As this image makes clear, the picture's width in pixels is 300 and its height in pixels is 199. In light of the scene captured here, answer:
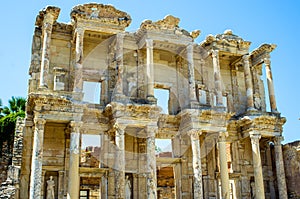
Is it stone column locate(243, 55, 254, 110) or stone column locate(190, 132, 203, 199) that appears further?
stone column locate(243, 55, 254, 110)

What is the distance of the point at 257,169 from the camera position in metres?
17.3

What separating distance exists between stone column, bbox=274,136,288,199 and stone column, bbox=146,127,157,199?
6.34 metres

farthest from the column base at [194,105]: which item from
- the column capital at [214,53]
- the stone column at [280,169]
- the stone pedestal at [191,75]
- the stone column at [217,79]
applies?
the stone column at [280,169]

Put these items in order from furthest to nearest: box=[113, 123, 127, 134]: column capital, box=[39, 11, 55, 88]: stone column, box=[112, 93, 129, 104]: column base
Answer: box=[112, 93, 129, 104]: column base, box=[113, 123, 127, 134]: column capital, box=[39, 11, 55, 88]: stone column

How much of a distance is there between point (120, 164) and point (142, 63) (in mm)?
5545

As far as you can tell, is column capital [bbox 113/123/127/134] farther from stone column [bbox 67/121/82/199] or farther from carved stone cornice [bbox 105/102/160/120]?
stone column [bbox 67/121/82/199]

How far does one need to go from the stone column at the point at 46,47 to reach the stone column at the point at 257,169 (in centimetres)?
979

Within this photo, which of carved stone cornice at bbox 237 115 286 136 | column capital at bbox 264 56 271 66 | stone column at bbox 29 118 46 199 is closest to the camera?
stone column at bbox 29 118 46 199

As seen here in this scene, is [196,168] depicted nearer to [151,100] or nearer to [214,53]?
[151,100]

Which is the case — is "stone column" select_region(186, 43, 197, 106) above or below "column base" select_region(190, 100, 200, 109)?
above

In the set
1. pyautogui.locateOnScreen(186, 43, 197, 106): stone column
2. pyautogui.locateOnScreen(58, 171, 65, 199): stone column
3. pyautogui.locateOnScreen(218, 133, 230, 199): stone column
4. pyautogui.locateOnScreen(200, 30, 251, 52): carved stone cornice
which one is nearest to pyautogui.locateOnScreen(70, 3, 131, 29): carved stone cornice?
pyautogui.locateOnScreen(186, 43, 197, 106): stone column

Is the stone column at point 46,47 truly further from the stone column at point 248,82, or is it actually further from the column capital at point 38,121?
the stone column at point 248,82

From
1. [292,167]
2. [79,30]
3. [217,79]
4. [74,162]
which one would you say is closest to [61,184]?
[74,162]

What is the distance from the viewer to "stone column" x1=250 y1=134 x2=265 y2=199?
17.0 m
